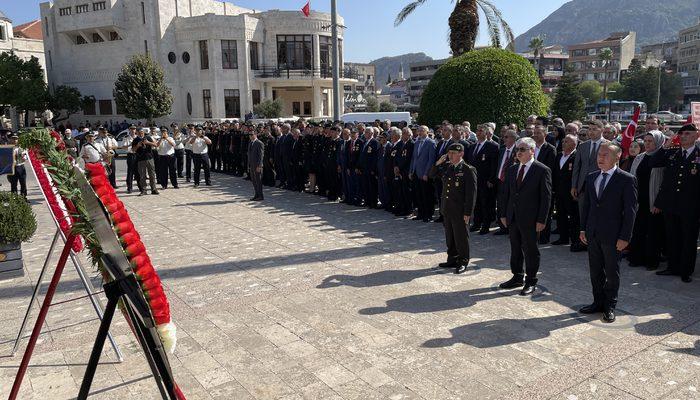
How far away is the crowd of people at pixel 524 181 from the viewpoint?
5.85 metres

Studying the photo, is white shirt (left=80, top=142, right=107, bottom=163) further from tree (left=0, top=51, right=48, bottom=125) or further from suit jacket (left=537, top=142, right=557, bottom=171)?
tree (left=0, top=51, right=48, bottom=125)

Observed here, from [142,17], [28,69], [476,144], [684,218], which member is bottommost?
[684,218]

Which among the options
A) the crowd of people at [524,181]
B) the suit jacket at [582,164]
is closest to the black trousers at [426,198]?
the crowd of people at [524,181]

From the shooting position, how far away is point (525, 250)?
260 inches

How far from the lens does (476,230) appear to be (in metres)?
10.4

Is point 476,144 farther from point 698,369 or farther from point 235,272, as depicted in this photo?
point 698,369

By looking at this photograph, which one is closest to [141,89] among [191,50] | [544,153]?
[191,50]

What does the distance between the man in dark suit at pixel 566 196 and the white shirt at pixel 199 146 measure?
11890 millimetres

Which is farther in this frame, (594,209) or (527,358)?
(594,209)

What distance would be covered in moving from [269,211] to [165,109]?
33964 millimetres

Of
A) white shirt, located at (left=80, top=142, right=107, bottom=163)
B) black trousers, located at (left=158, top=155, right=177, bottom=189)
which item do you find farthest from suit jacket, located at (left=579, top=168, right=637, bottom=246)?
black trousers, located at (left=158, top=155, right=177, bottom=189)

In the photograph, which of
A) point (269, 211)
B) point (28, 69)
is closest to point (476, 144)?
point (269, 211)

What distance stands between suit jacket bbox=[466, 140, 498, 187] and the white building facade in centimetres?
4014

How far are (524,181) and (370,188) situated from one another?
667 cm
